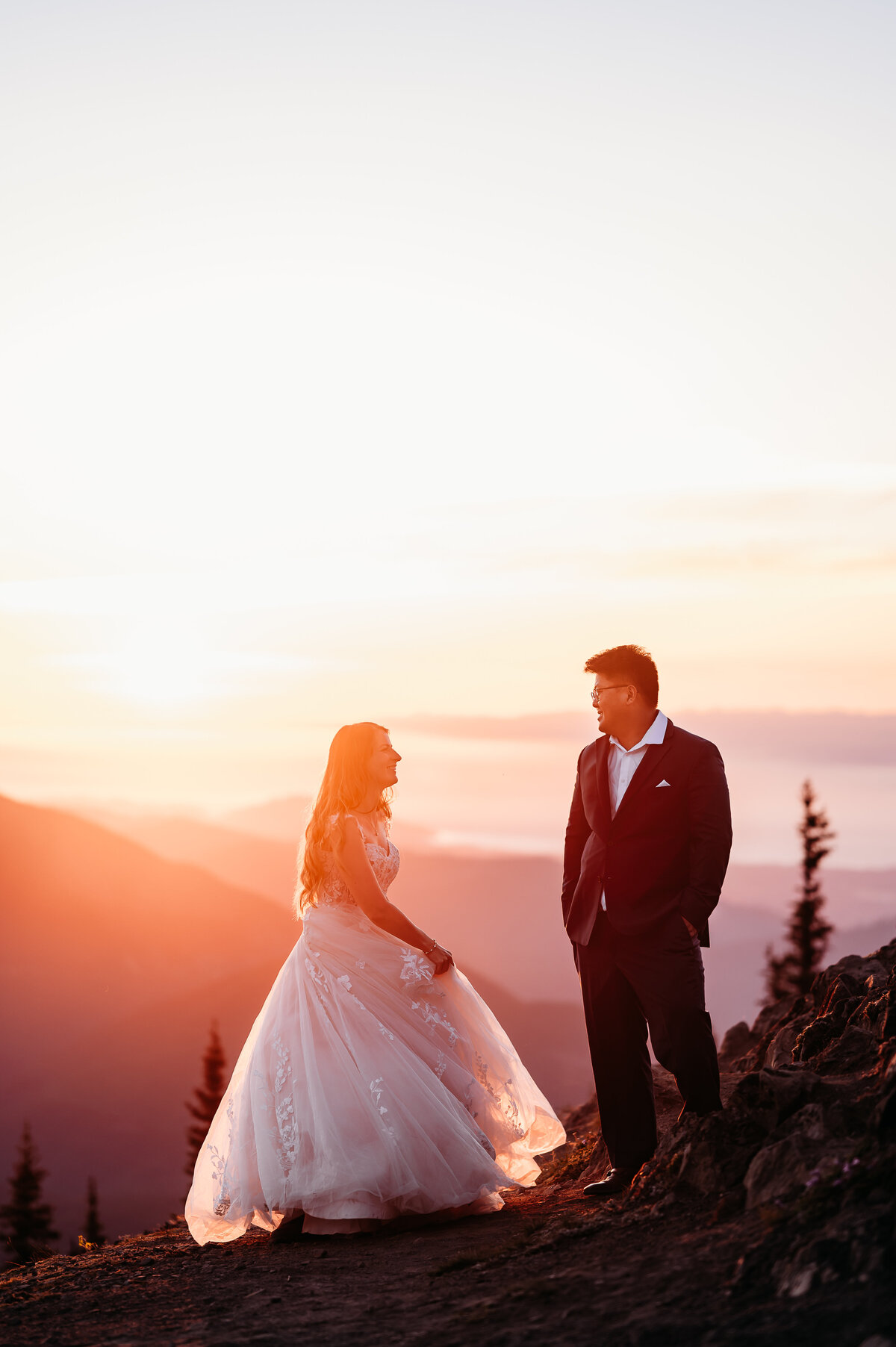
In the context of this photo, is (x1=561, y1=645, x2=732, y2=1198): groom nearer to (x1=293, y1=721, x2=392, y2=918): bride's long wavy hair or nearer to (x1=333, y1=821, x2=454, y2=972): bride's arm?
(x1=333, y1=821, x2=454, y2=972): bride's arm

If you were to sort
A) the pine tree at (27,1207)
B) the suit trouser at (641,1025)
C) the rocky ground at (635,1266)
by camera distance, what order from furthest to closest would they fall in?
the pine tree at (27,1207) → the suit trouser at (641,1025) → the rocky ground at (635,1266)

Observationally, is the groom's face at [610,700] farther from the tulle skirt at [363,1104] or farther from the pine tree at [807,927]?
the pine tree at [807,927]

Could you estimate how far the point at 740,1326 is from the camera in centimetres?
419

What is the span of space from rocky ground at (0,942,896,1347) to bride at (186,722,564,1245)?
27 cm

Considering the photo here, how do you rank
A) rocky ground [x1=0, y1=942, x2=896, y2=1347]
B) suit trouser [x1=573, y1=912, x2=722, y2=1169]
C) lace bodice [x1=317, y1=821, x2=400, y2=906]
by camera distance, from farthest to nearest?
1. lace bodice [x1=317, y1=821, x2=400, y2=906]
2. suit trouser [x1=573, y1=912, x2=722, y2=1169]
3. rocky ground [x1=0, y1=942, x2=896, y2=1347]

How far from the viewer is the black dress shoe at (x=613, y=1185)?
7125 mm

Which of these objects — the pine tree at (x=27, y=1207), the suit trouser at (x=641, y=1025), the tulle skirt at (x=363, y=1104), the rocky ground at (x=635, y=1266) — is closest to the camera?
the rocky ground at (x=635, y=1266)

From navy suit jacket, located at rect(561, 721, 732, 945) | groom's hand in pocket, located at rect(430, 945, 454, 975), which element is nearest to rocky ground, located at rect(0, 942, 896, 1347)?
navy suit jacket, located at rect(561, 721, 732, 945)

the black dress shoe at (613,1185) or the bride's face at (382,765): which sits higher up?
the bride's face at (382,765)

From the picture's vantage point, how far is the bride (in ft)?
23.7

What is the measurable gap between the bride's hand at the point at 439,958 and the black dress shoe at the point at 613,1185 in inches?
68.6

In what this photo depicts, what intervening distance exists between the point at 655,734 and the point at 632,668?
437mm

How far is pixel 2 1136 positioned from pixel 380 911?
198441 millimetres

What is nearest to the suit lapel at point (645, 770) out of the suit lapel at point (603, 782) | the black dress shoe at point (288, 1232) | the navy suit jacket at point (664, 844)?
the navy suit jacket at point (664, 844)
